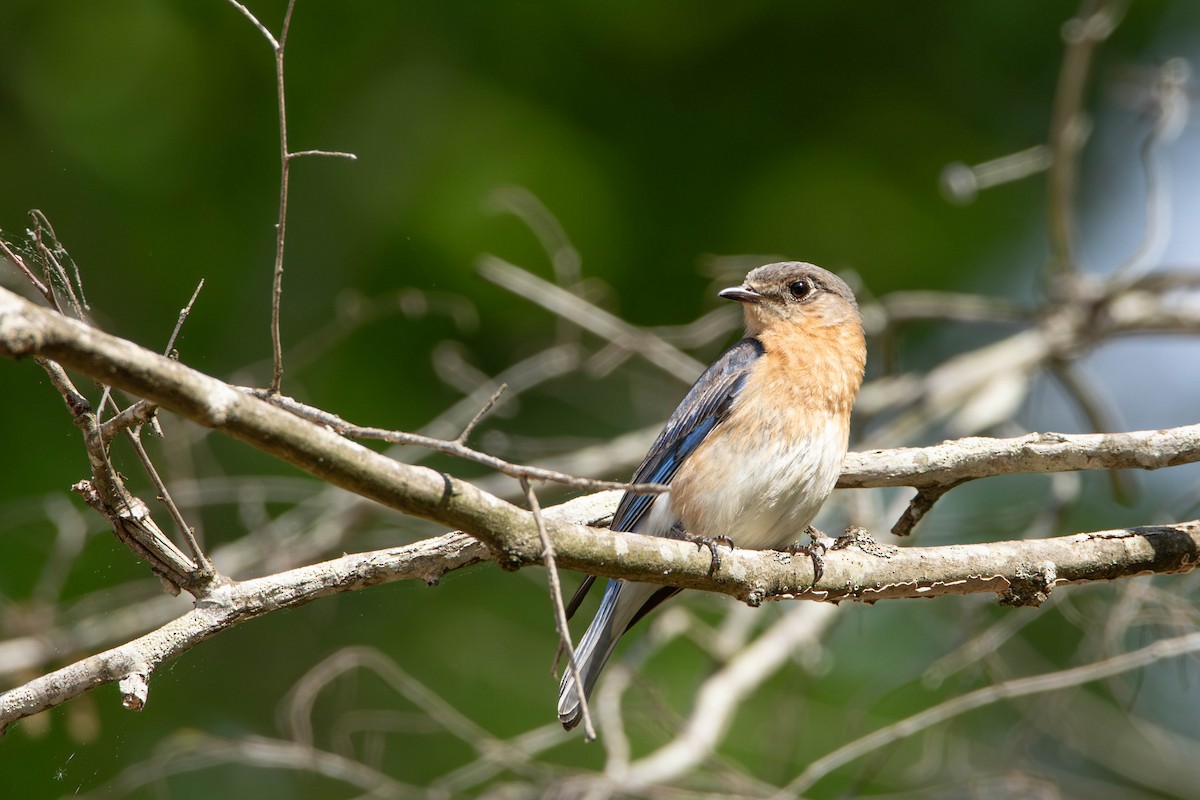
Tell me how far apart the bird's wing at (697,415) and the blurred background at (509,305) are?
2.15ft

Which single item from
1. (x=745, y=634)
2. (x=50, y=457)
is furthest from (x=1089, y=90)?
(x=50, y=457)

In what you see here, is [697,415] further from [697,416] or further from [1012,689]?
[1012,689]

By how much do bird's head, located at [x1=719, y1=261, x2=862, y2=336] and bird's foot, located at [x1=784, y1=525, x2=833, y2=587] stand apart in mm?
1021

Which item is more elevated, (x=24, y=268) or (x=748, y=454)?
(x=748, y=454)

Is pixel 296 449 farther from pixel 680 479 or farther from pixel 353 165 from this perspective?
pixel 353 165

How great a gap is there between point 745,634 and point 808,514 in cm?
139

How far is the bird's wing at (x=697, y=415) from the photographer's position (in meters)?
4.03

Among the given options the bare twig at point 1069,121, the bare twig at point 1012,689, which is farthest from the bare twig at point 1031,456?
the bare twig at point 1069,121

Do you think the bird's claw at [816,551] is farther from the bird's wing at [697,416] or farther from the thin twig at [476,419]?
the thin twig at [476,419]

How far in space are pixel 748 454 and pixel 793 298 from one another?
89 centimetres

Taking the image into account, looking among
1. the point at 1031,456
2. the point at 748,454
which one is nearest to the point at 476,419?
the point at 1031,456

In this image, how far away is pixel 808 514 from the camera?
142 inches

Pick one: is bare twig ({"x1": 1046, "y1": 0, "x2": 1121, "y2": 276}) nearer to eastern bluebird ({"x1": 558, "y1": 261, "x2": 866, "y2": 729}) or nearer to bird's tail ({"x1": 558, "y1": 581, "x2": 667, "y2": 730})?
eastern bluebird ({"x1": 558, "y1": 261, "x2": 866, "y2": 729})

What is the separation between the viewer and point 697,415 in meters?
4.07
